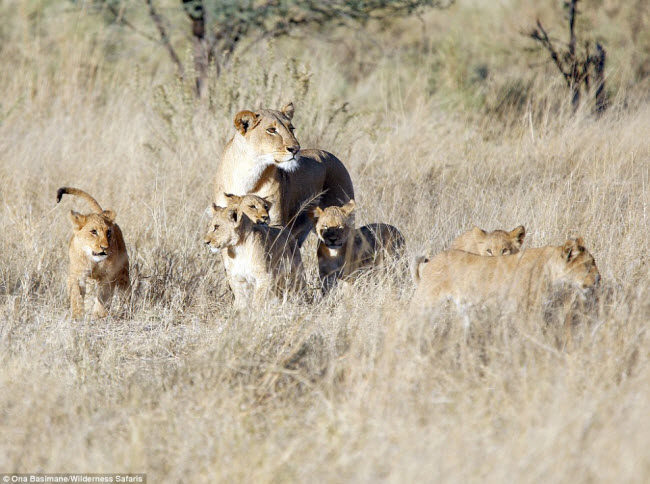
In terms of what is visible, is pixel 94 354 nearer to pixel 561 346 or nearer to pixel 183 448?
pixel 183 448

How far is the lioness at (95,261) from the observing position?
5.59 metres

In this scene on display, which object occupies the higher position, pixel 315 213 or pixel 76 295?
pixel 315 213

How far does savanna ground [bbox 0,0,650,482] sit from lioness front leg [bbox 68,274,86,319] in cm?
13

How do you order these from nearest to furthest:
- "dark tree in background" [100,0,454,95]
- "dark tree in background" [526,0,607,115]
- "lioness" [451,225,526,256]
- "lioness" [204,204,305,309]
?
"lioness" [451,225,526,256], "lioness" [204,204,305,309], "dark tree in background" [526,0,607,115], "dark tree in background" [100,0,454,95]

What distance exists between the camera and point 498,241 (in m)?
5.20

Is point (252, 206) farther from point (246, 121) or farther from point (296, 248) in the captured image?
point (246, 121)

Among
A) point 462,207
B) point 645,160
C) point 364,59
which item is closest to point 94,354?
point 462,207

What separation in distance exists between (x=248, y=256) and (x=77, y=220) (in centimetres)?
125

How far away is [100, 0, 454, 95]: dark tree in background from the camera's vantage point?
37.0ft

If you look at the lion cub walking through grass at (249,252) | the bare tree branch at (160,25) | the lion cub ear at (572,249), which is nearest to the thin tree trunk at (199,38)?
the bare tree branch at (160,25)

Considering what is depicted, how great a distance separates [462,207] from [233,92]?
120 inches

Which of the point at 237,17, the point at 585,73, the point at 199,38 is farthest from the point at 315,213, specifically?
the point at 199,38

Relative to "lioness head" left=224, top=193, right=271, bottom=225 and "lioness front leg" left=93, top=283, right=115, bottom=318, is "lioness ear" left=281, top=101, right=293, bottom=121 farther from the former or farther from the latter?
"lioness front leg" left=93, top=283, right=115, bottom=318

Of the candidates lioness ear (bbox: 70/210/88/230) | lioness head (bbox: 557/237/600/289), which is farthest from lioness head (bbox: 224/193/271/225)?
lioness head (bbox: 557/237/600/289)
